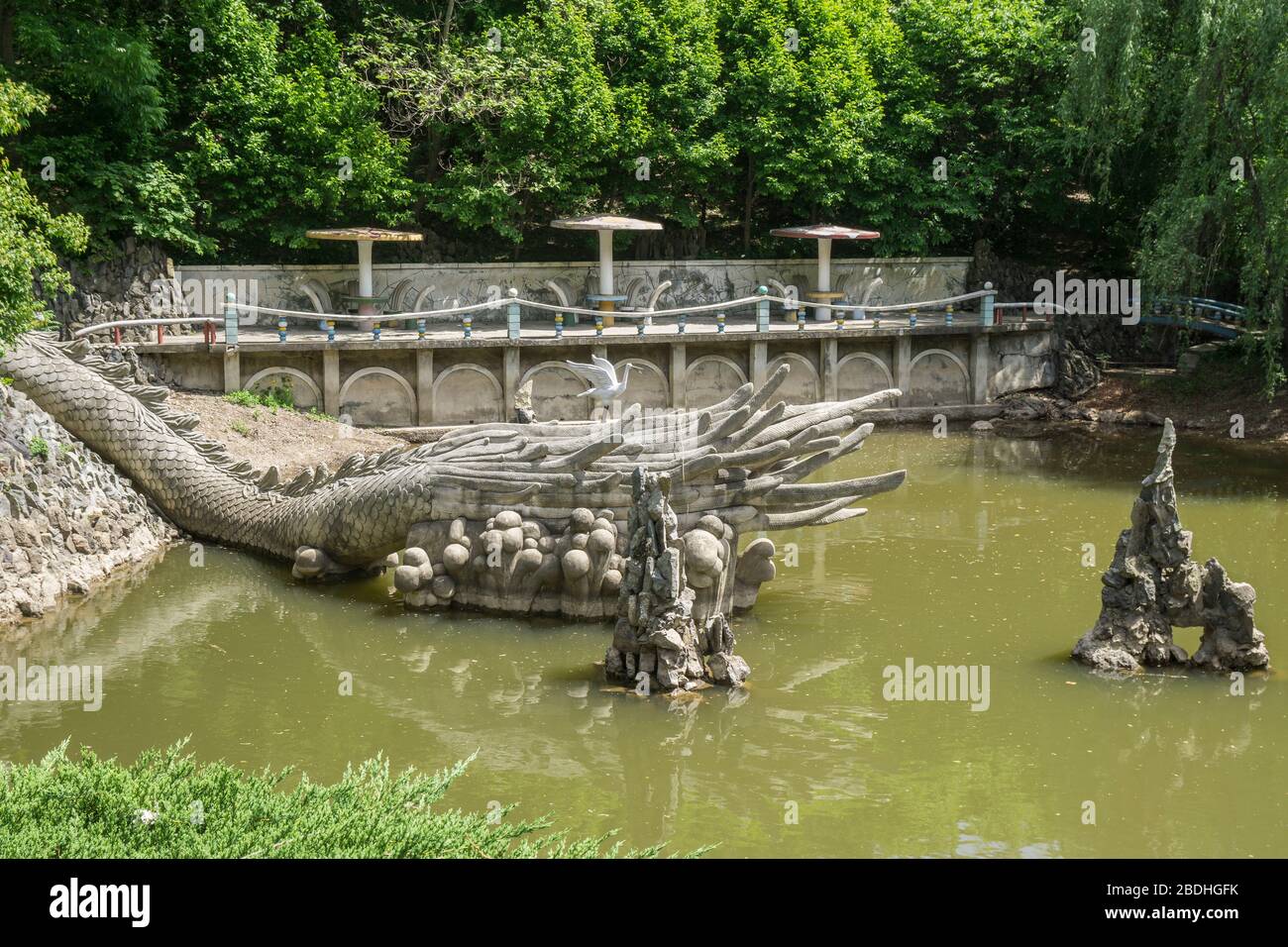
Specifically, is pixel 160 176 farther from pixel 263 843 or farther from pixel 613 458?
pixel 263 843

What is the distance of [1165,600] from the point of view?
1214 centimetres

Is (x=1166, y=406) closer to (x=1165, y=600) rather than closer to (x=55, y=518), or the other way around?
(x=1165, y=600)

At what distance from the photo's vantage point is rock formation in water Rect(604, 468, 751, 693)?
11.6 metres

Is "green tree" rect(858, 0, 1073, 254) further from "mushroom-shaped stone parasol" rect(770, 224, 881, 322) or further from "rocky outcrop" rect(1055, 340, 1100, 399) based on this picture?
"rocky outcrop" rect(1055, 340, 1100, 399)

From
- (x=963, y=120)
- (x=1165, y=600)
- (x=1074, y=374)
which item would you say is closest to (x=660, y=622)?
(x=1165, y=600)

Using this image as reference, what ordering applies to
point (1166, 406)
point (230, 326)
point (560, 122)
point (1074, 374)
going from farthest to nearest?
point (560, 122) < point (1074, 374) < point (1166, 406) < point (230, 326)

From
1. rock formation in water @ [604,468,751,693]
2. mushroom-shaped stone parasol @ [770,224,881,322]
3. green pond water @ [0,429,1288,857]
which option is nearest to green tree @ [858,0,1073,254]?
mushroom-shaped stone parasol @ [770,224,881,322]

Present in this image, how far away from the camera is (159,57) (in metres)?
26.7

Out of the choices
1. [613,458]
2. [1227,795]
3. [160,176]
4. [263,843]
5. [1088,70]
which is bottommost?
[1227,795]

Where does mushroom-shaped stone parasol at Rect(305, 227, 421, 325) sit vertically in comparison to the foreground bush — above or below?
above

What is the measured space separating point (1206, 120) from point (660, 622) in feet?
54.3

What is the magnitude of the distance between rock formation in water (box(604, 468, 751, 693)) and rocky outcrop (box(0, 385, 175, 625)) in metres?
5.89

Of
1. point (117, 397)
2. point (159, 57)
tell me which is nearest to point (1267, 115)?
point (117, 397)

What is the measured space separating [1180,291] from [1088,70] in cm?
415
